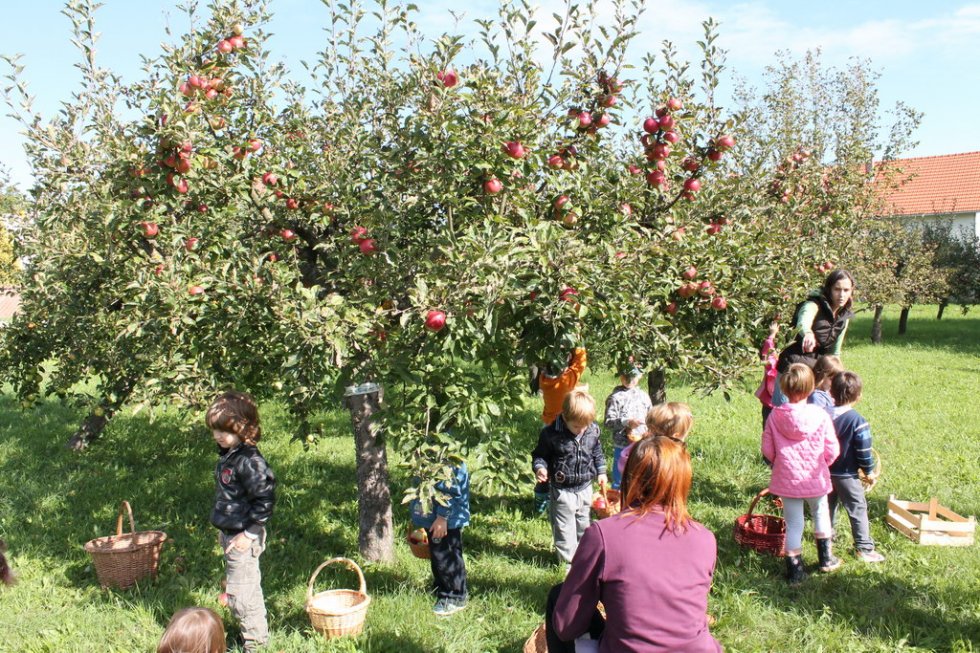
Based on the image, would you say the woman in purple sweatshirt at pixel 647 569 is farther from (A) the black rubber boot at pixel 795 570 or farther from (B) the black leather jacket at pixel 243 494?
(A) the black rubber boot at pixel 795 570

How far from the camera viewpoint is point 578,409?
424cm

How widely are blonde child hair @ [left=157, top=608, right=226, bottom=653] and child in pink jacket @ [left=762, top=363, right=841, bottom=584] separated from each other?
3227mm

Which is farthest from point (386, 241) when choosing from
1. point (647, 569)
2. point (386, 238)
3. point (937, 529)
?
point (937, 529)

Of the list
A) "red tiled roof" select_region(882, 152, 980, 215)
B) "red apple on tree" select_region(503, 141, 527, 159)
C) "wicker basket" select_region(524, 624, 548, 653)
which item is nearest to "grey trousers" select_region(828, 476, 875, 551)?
"wicker basket" select_region(524, 624, 548, 653)

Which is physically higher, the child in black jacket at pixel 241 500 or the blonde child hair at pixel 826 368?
the blonde child hair at pixel 826 368

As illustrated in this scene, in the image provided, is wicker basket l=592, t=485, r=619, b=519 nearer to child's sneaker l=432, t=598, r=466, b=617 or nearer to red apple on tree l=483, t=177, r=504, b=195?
child's sneaker l=432, t=598, r=466, b=617

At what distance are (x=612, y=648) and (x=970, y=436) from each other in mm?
7782

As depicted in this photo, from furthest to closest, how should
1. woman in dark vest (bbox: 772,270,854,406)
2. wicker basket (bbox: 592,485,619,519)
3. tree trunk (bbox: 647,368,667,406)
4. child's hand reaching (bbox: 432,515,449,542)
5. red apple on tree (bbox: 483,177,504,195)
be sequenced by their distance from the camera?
tree trunk (bbox: 647,368,667,406) < woman in dark vest (bbox: 772,270,854,406) < wicker basket (bbox: 592,485,619,519) < child's hand reaching (bbox: 432,515,449,542) < red apple on tree (bbox: 483,177,504,195)

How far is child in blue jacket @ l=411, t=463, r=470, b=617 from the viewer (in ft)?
13.2

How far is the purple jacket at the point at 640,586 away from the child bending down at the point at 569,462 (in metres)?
1.97

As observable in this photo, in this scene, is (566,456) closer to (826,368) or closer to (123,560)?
(826,368)

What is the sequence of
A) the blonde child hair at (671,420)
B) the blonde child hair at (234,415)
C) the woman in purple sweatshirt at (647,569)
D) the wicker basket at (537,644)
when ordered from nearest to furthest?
1. the woman in purple sweatshirt at (647,569)
2. the wicker basket at (537,644)
3. the blonde child hair at (234,415)
4. the blonde child hair at (671,420)

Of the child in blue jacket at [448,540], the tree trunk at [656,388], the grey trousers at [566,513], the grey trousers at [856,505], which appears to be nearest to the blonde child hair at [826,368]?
the grey trousers at [856,505]

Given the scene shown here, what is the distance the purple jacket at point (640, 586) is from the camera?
2180 millimetres
